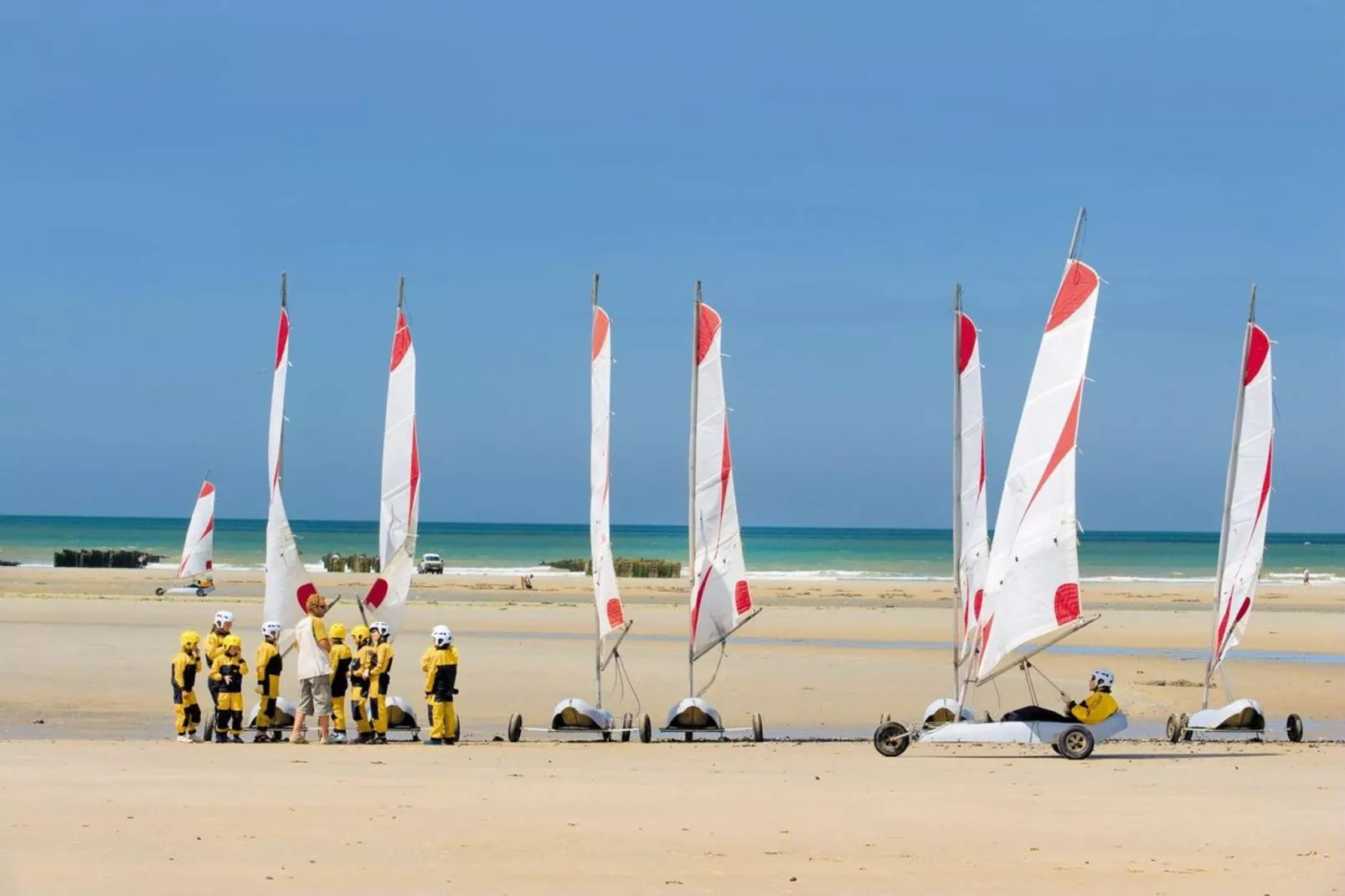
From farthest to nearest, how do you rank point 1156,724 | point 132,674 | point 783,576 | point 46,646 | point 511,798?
point 783,576, point 46,646, point 132,674, point 1156,724, point 511,798

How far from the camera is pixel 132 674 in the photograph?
2412 centimetres

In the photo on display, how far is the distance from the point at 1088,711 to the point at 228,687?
8336mm

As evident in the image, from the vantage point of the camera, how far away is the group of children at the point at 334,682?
16.8 meters

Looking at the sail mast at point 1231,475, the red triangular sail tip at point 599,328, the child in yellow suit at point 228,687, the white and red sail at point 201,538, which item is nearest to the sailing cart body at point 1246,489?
the sail mast at point 1231,475

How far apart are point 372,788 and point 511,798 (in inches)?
46.6

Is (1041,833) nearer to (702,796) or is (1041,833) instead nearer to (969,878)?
(969,878)

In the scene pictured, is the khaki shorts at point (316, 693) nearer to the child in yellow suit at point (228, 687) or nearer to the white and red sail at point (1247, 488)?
the child in yellow suit at point (228, 687)

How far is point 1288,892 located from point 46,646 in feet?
75.8

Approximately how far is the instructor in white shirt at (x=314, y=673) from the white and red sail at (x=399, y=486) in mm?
1771

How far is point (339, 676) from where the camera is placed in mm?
17203

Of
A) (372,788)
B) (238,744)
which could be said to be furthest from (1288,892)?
(238,744)

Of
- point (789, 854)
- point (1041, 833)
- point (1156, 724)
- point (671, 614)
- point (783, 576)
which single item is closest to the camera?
point (789, 854)

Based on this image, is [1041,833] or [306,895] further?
[1041,833]

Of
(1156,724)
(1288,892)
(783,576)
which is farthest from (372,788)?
(783,576)
